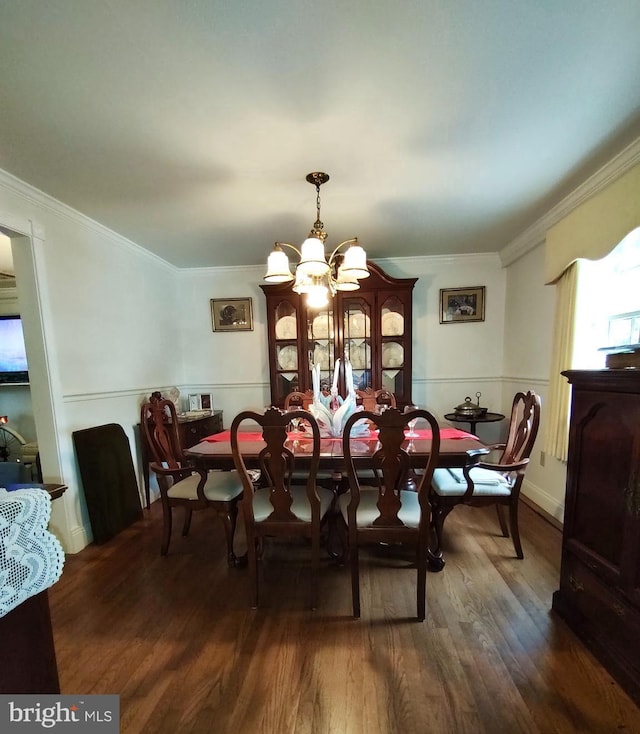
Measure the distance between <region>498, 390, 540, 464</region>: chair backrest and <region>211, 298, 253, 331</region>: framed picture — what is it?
8.95ft

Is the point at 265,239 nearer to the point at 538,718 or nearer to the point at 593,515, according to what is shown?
the point at 593,515

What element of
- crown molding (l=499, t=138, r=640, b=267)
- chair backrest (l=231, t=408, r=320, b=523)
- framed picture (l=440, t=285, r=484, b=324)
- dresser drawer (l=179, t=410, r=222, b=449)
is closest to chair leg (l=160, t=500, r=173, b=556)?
chair backrest (l=231, t=408, r=320, b=523)

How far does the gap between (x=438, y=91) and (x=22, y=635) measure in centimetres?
224

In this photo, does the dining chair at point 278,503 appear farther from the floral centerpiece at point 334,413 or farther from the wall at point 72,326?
the wall at point 72,326

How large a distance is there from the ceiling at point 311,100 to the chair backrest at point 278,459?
1292 millimetres

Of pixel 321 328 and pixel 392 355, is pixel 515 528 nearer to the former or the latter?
pixel 392 355

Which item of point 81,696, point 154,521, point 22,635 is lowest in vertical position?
point 154,521

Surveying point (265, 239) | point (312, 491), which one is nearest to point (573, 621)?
point (312, 491)

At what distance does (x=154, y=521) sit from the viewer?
256 cm

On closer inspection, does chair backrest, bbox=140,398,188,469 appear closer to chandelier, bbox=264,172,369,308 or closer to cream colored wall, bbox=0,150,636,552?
cream colored wall, bbox=0,150,636,552

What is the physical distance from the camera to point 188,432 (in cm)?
293

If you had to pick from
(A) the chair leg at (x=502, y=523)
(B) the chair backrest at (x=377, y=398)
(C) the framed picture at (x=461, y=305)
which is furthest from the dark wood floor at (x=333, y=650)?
(C) the framed picture at (x=461, y=305)

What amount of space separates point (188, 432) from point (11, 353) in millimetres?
2344

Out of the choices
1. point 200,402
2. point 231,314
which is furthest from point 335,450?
point 231,314
